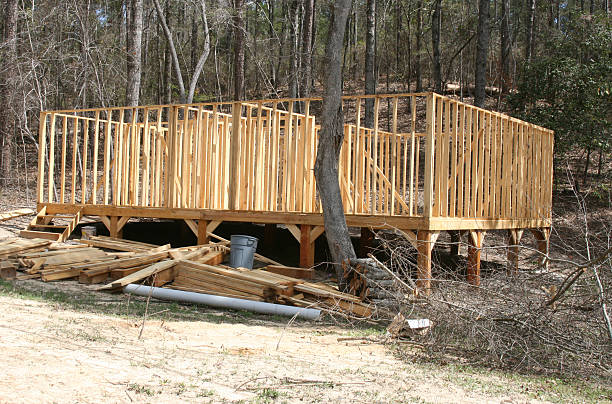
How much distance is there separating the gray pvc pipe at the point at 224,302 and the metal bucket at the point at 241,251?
5.44 ft

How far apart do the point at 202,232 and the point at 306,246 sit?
89.3 inches

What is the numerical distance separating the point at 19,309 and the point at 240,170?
532cm

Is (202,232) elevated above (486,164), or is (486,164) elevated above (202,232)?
(486,164)

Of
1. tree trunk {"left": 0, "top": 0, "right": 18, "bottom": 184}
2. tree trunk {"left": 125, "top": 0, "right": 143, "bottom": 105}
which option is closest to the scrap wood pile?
tree trunk {"left": 125, "top": 0, "right": 143, "bottom": 105}

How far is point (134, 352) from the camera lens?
496 cm

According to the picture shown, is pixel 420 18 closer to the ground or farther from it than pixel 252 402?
farther from it

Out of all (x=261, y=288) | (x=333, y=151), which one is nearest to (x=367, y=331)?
(x=261, y=288)

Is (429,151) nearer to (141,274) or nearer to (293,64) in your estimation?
(141,274)

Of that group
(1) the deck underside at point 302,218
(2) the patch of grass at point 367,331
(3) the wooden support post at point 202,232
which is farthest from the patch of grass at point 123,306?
(3) the wooden support post at point 202,232

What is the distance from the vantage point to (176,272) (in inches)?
348

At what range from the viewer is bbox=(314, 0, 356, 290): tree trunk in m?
8.76

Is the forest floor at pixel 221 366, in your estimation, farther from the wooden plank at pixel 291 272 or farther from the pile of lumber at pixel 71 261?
the wooden plank at pixel 291 272

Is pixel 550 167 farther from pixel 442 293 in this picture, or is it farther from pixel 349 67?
pixel 349 67

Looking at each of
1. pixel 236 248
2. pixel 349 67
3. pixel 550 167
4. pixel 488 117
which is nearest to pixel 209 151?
pixel 236 248
